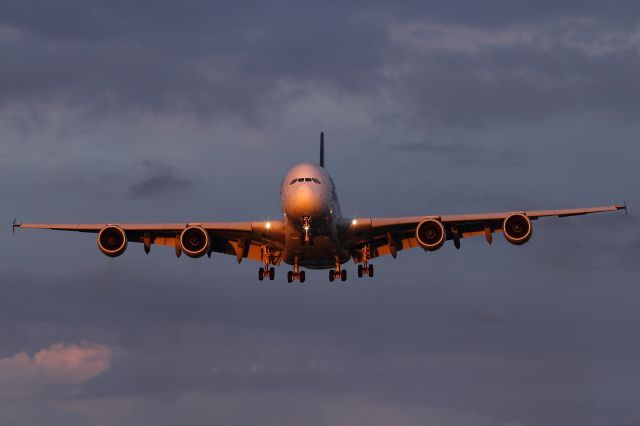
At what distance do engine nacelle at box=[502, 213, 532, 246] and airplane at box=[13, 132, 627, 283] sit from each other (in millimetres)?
54

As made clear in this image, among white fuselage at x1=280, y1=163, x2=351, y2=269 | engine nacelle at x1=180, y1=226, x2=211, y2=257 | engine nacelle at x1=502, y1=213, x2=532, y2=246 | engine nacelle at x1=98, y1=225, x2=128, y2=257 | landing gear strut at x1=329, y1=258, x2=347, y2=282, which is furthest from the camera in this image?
landing gear strut at x1=329, y1=258, x2=347, y2=282

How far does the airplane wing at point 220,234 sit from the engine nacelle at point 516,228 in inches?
482

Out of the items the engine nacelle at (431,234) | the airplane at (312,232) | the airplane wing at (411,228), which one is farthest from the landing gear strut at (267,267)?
the engine nacelle at (431,234)

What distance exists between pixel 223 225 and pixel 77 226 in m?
8.58

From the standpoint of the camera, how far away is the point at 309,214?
62062 mm

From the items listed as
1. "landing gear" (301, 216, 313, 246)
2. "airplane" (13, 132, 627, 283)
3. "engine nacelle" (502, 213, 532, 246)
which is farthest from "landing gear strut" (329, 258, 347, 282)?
"engine nacelle" (502, 213, 532, 246)

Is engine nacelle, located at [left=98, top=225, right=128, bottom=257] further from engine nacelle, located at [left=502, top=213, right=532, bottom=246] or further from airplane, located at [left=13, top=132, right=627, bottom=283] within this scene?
engine nacelle, located at [left=502, top=213, right=532, bottom=246]

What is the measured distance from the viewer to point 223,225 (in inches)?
2657

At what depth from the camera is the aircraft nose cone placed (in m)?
61.7

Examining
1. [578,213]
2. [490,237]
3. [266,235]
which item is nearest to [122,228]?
[266,235]

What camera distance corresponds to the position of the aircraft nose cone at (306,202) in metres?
61.7

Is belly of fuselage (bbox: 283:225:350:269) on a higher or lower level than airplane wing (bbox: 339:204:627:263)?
lower

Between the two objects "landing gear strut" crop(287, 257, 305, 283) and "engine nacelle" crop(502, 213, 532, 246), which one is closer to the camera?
"engine nacelle" crop(502, 213, 532, 246)

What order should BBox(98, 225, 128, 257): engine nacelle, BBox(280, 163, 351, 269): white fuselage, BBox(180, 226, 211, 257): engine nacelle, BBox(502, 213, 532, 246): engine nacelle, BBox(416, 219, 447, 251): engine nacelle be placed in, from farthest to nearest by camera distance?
BBox(98, 225, 128, 257): engine nacelle
BBox(180, 226, 211, 257): engine nacelle
BBox(416, 219, 447, 251): engine nacelle
BBox(502, 213, 532, 246): engine nacelle
BBox(280, 163, 351, 269): white fuselage
